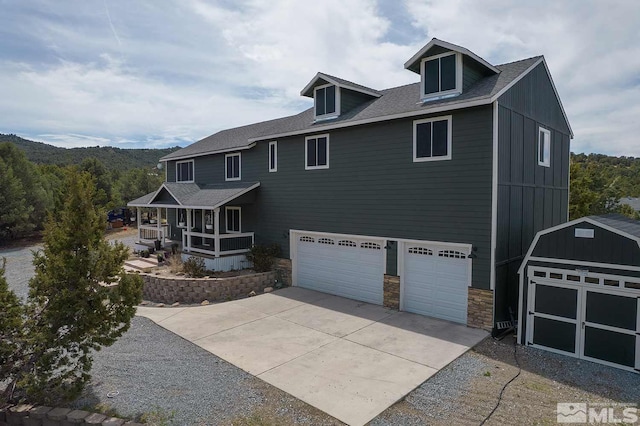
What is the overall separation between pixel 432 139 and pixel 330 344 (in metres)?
6.17

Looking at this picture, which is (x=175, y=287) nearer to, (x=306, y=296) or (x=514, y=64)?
(x=306, y=296)

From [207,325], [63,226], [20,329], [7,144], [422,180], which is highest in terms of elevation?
[7,144]

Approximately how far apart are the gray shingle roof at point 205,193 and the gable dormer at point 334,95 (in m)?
4.37

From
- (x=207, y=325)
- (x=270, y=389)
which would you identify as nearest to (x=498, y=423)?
(x=270, y=389)

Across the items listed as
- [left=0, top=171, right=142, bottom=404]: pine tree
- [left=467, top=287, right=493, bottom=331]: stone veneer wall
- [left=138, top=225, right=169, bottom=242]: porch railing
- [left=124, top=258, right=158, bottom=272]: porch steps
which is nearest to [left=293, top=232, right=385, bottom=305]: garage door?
[left=467, top=287, right=493, bottom=331]: stone veneer wall

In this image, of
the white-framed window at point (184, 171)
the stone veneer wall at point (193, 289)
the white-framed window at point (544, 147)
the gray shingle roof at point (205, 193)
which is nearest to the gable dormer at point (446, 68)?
the white-framed window at point (544, 147)


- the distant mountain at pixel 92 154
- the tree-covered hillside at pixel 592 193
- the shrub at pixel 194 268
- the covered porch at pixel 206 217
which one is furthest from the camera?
the distant mountain at pixel 92 154

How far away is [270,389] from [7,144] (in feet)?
102

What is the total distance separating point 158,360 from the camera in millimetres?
7914

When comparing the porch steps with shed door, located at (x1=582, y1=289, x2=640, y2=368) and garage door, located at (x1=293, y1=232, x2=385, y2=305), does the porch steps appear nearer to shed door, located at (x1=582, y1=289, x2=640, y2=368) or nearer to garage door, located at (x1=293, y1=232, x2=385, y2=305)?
garage door, located at (x1=293, y1=232, x2=385, y2=305)

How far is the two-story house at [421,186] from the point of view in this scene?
986 cm

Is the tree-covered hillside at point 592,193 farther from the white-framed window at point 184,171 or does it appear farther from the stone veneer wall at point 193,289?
the white-framed window at point 184,171

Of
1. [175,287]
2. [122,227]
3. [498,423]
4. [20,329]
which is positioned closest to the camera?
[498,423]

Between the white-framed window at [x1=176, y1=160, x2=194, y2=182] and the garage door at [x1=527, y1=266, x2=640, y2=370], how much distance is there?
688 inches
